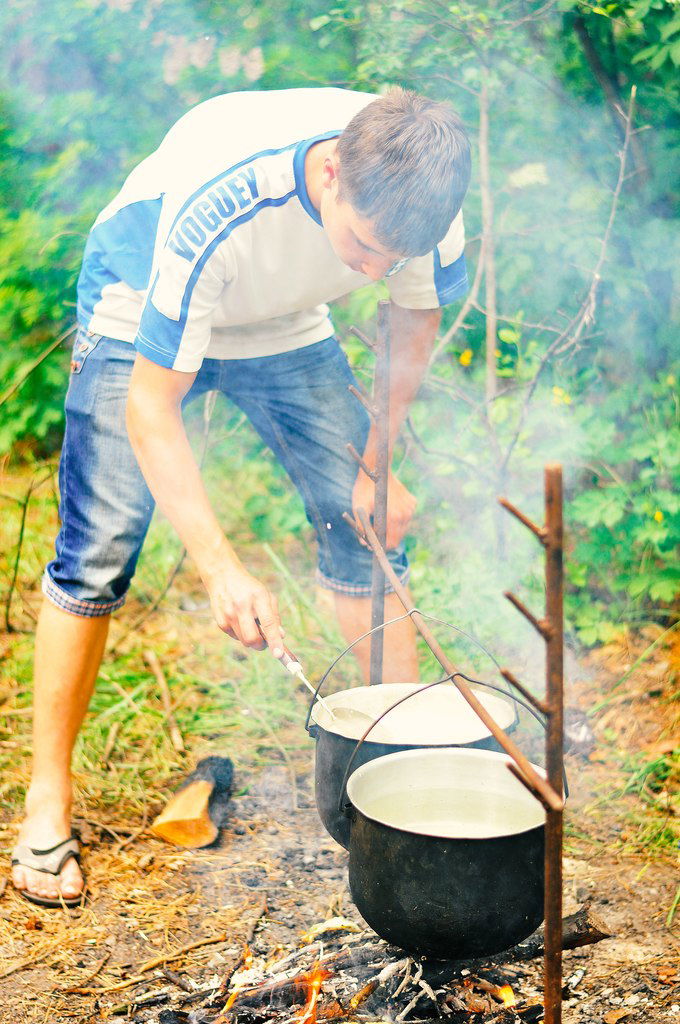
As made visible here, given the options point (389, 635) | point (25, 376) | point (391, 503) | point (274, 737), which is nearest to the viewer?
point (391, 503)

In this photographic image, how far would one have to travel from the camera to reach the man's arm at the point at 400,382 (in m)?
3.06

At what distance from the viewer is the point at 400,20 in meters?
4.09

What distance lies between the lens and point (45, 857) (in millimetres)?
2932

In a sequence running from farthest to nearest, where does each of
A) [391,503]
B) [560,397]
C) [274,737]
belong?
[560,397], [274,737], [391,503]

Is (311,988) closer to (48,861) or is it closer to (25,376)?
(48,861)

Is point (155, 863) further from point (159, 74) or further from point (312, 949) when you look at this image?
point (159, 74)

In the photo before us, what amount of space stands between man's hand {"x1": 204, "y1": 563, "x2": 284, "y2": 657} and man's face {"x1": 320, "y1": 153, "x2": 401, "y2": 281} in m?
0.84

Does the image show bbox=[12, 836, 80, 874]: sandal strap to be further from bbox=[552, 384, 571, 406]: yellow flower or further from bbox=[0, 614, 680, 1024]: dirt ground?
bbox=[552, 384, 571, 406]: yellow flower

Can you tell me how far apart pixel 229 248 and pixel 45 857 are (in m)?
1.93

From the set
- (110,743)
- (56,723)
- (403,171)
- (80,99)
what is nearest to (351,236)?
(403,171)

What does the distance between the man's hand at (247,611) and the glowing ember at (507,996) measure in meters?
1.01

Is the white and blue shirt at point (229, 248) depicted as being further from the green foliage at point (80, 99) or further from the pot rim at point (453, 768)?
the green foliage at point (80, 99)

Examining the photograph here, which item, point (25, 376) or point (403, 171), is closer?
point (403, 171)

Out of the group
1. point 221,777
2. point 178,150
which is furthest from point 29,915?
point 178,150
